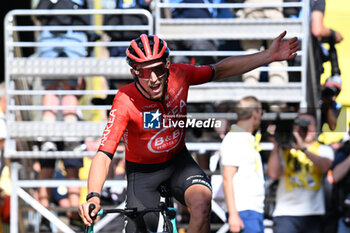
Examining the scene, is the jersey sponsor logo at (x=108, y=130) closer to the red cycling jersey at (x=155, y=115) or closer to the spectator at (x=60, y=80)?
the red cycling jersey at (x=155, y=115)

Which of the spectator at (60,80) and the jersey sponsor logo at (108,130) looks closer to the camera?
the jersey sponsor logo at (108,130)

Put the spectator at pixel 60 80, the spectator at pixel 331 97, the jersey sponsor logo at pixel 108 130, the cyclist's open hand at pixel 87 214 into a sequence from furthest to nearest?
the spectator at pixel 60 80 → the spectator at pixel 331 97 → the jersey sponsor logo at pixel 108 130 → the cyclist's open hand at pixel 87 214

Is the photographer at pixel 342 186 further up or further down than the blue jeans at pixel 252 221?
further up

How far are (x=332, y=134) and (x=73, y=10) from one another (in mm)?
3195

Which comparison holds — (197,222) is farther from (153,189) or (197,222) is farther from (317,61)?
(317,61)

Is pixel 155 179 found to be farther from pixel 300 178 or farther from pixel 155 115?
pixel 300 178

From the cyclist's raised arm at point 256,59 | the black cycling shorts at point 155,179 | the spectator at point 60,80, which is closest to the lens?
the black cycling shorts at point 155,179

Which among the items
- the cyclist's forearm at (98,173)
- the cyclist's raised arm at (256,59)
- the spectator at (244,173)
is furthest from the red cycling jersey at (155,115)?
the spectator at (244,173)

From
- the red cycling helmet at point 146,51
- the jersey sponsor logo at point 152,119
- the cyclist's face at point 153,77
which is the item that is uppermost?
the red cycling helmet at point 146,51

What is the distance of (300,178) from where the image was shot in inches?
309

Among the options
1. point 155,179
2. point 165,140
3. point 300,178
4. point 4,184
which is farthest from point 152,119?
point 4,184

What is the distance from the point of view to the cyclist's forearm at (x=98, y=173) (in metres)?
5.11

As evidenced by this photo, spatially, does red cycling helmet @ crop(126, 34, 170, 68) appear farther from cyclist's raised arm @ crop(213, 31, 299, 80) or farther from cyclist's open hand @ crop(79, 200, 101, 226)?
cyclist's open hand @ crop(79, 200, 101, 226)

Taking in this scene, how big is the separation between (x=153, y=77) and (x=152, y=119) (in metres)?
0.39
